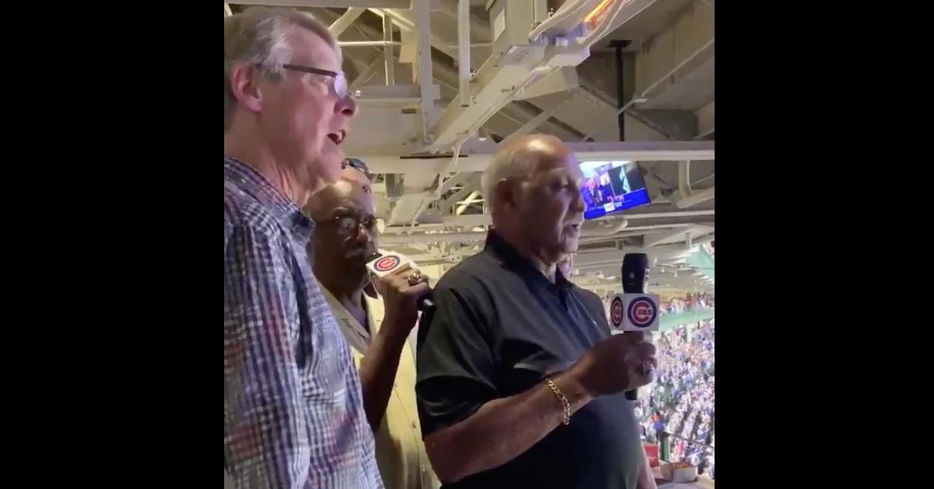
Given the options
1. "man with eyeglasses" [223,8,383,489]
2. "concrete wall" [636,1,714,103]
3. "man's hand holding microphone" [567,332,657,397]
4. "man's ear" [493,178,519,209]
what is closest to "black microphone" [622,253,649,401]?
"man's hand holding microphone" [567,332,657,397]

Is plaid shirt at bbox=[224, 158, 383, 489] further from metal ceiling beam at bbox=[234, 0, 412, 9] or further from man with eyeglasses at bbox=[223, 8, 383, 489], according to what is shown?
metal ceiling beam at bbox=[234, 0, 412, 9]

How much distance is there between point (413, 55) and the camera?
247 centimetres

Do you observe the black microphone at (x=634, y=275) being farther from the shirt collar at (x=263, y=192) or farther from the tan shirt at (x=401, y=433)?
the shirt collar at (x=263, y=192)

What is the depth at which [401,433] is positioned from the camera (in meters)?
1.18

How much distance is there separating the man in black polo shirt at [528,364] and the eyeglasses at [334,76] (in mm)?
345

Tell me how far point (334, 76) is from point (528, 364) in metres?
0.44

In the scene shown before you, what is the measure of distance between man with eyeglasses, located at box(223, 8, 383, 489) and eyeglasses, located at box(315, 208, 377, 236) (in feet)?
1.15

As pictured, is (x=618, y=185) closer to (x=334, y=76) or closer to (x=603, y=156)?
(x=603, y=156)

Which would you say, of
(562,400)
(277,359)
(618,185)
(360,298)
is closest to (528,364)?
(562,400)

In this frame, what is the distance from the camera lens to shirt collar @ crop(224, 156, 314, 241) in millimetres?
736
